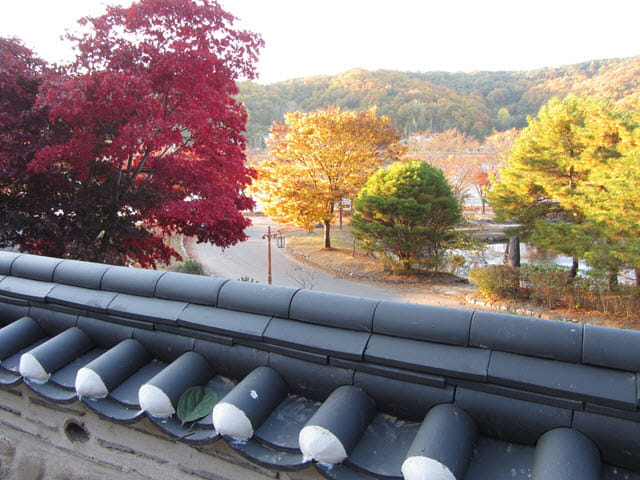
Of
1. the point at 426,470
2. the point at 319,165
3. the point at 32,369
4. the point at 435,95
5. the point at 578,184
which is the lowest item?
the point at 32,369

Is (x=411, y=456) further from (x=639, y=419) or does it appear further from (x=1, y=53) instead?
(x=1, y=53)

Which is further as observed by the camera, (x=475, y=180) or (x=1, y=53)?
(x=475, y=180)

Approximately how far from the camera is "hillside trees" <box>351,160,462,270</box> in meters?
17.4

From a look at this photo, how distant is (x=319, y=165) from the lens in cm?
2222

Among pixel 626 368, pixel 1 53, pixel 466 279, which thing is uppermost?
pixel 1 53

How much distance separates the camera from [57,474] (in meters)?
2.26

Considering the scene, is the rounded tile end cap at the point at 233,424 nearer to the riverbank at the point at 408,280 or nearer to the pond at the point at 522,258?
the riverbank at the point at 408,280

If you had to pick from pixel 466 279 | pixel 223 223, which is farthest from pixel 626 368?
pixel 466 279

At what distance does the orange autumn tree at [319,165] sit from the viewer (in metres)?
21.7

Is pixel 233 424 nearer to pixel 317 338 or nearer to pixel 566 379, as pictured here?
pixel 317 338

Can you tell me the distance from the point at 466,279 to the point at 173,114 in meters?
15.7

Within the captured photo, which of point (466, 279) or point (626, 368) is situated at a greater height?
point (626, 368)

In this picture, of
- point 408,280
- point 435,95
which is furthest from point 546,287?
point 435,95

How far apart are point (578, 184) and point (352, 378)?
16.1 meters
